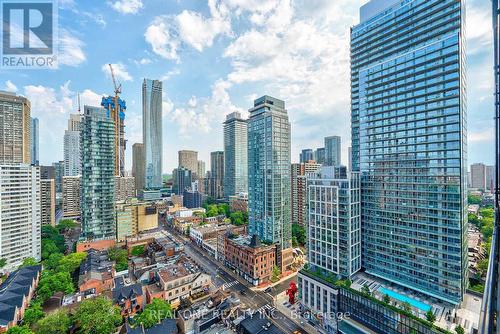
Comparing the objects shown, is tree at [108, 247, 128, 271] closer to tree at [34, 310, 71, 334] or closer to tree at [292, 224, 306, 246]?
tree at [34, 310, 71, 334]

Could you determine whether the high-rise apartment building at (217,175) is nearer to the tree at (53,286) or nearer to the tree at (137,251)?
the tree at (137,251)

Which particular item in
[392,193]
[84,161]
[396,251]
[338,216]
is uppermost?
[84,161]

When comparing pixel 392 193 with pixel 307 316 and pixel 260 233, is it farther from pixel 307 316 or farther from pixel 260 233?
pixel 260 233

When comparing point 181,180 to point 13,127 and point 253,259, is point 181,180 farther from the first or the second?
point 253,259

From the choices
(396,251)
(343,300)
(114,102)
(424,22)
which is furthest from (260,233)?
(114,102)

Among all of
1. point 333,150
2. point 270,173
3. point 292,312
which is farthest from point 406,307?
point 333,150

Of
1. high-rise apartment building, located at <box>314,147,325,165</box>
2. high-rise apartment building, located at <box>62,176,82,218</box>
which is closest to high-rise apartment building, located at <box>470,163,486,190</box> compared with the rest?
high-rise apartment building, located at <box>314,147,325,165</box>

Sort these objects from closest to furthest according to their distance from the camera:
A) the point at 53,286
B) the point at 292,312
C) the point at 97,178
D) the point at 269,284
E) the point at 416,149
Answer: the point at 416,149 → the point at 292,312 → the point at 53,286 → the point at 269,284 → the point at 97,178
